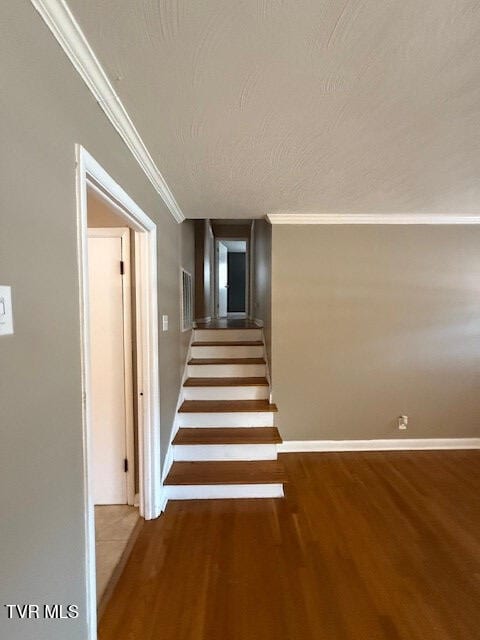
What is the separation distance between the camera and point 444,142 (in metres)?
1.56

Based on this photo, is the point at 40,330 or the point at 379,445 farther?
the point at 379,445

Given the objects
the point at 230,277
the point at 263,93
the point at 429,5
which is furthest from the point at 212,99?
the point at 230,277

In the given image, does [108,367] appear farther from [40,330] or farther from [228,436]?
[40,330]

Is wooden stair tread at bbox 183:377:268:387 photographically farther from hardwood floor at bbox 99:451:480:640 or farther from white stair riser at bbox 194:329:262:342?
hardwood floor at bbox 99:451:480:640

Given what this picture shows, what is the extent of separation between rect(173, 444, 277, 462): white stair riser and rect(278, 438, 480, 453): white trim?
1.75ft

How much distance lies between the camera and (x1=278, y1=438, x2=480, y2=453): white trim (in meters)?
2.96

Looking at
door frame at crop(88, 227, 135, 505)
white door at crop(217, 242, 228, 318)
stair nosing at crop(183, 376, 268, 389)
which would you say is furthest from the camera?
white door at crop(217, 242, 228, 318)

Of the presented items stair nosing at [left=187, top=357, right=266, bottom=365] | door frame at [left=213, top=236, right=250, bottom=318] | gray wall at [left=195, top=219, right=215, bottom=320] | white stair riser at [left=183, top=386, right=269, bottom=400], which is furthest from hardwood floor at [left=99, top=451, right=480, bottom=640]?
door frame at [left=213, top=236, right=250, bottom=318]

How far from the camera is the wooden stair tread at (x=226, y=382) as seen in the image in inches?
115

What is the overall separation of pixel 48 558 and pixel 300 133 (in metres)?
1.92

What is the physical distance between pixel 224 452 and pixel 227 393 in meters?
0.60

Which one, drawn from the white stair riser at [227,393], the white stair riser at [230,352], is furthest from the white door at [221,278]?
the white stair riser at [227,393]

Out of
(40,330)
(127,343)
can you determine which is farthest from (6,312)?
(127,343)

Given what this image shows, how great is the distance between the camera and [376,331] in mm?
2965
